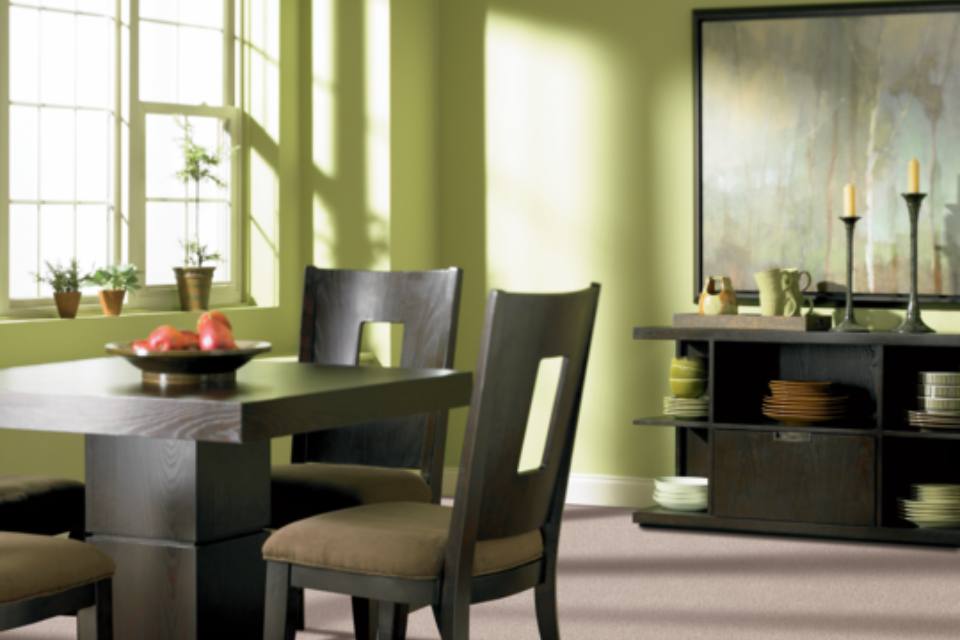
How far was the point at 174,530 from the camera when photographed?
3.08m

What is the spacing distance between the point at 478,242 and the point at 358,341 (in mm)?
2495

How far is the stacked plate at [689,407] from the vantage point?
18.8 feet

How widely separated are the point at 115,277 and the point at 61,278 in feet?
0.72

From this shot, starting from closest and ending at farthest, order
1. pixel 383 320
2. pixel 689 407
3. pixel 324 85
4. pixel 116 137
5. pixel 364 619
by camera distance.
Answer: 1. pixel 364 619
2. pixel 383 320
3. pixel 116 137
4. pixel 689 407
5. pixel 324 85

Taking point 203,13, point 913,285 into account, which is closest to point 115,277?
point 203,13

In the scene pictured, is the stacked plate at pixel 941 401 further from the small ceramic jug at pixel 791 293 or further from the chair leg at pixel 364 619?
the chair leg at pixel 364 619

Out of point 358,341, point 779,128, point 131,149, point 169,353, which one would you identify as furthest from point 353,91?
point 169,353

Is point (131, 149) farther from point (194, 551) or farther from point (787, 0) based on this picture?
point (194, 551)

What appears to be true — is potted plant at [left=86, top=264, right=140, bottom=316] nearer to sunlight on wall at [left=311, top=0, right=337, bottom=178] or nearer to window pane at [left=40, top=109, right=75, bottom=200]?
window pane at [left=40, top=109, right=75, bottom=200]

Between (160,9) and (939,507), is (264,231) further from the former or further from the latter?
(939,507)

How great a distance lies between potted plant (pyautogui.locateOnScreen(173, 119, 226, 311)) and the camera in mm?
5809

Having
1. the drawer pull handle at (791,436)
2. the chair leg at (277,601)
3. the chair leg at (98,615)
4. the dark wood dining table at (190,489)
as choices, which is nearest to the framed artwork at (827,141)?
the drawer pull handle at (791,436)

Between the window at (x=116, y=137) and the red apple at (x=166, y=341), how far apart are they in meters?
2.25

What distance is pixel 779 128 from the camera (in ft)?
19.3
